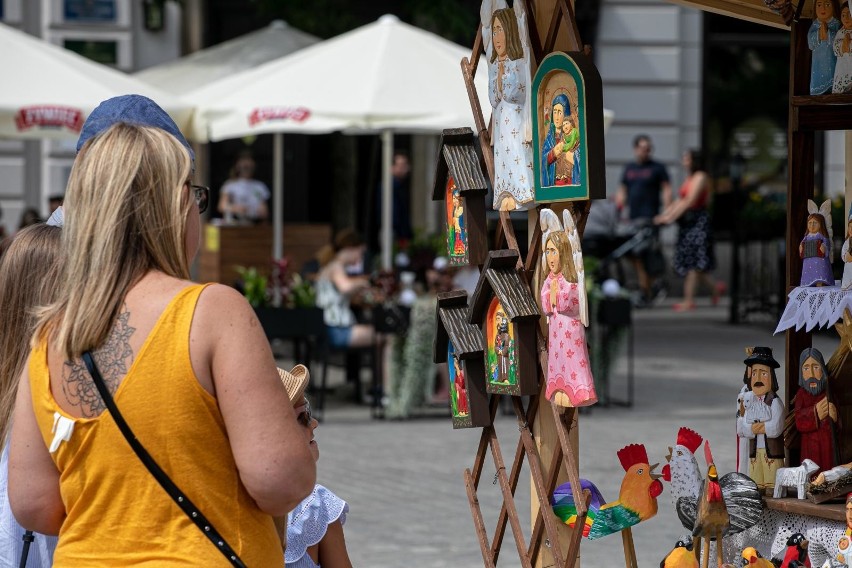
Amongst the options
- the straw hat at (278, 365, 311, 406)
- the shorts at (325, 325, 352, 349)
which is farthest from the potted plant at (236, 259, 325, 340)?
the straw hat at (278, 365, 311, 406)

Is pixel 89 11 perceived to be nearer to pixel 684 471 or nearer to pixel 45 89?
pixel 45 89

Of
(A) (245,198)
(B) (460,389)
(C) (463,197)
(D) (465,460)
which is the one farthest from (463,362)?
(A) (245,198)

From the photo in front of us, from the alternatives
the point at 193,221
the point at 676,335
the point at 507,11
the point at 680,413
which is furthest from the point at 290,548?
the point at 676,335

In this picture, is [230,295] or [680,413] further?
[680,413]

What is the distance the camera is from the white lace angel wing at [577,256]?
14.2ft

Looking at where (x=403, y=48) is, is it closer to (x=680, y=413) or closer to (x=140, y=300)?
(x=680, y=413)

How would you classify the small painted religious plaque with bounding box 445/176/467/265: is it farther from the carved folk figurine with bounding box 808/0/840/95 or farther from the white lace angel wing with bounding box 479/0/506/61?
the carved folk figurine with bounding box 808/0/840/95

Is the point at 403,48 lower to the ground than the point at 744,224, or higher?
higher

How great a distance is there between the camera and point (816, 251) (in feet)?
14.6

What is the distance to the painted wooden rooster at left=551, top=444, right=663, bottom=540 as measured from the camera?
4.41 meters

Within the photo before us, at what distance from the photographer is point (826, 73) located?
4.44 meters

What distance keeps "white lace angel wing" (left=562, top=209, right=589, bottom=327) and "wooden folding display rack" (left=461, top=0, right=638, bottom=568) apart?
6 cm

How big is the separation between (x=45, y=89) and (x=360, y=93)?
7.53ft

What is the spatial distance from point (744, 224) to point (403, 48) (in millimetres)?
7092
